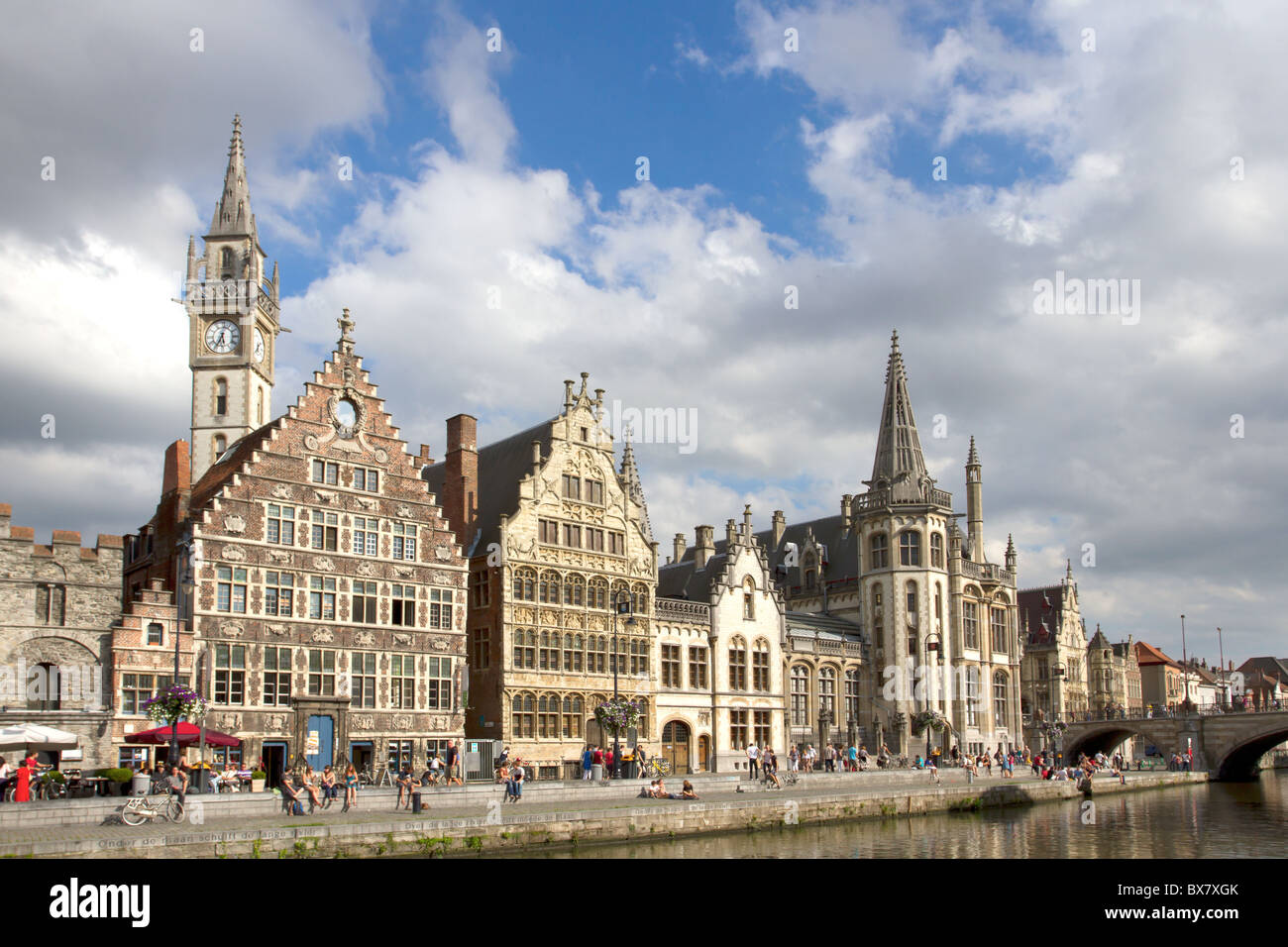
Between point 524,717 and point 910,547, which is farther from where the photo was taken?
point 910,547

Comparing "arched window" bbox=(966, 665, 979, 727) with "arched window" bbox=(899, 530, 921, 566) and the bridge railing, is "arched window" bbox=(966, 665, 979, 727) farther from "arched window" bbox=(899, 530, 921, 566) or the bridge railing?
the bridge railing

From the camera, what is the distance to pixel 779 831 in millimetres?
37000

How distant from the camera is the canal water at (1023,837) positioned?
32375mm

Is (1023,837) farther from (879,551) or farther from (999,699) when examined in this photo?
(999,699)

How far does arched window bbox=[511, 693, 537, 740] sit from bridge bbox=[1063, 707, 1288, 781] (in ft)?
156

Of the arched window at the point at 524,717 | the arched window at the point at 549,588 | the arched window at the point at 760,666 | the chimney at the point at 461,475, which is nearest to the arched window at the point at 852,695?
the arched window at the point at 760,666

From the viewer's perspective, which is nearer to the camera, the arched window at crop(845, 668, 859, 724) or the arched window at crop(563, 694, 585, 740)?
the arched window at crop(563, 694, 585, 740)

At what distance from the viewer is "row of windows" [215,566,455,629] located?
40.2 metres

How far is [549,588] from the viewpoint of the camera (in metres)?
50.2

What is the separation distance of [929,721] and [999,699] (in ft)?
36.5
